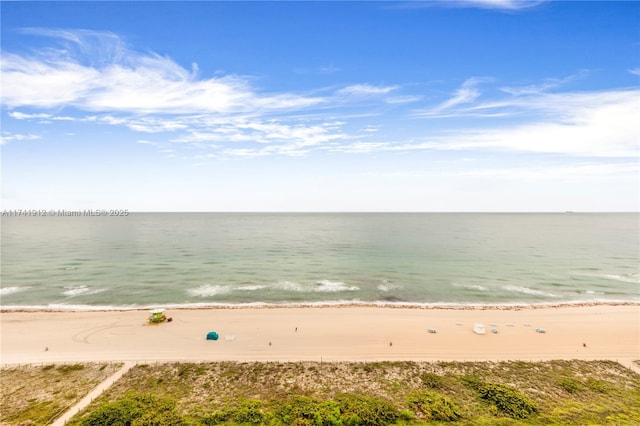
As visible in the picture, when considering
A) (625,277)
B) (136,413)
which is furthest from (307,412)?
(625,277)

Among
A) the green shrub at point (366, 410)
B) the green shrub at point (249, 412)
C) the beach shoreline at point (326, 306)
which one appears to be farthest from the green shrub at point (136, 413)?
the beach shoreline at point (326, 306)

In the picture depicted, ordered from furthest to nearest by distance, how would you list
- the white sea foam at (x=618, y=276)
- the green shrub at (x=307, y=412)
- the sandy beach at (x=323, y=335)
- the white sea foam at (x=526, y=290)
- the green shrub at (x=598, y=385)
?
1. the white sea foam at (x=618, y=276)
2. the white sea foam at (x=526, y=290)
3. the sandy beach at (x=323, y=335)
4. the green shrub at (x=598, y=385)
5. the green shrub at (x=307, y=412)

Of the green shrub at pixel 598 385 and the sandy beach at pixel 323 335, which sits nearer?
the green shrub at pixel 598 385

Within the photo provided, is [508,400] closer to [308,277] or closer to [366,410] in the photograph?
[366,410]

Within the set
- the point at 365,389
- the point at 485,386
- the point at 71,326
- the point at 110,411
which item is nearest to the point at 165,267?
the point at 71,326

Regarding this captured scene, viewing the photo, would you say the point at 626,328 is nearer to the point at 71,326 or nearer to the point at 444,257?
the point at 444,257

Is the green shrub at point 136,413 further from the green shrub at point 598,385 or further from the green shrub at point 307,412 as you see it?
the green shrub at point 598,385

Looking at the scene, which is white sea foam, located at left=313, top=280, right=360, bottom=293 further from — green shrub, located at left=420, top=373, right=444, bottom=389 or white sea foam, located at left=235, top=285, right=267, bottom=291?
green shrub, located at left=420, top=373, right=444, bottom=389
